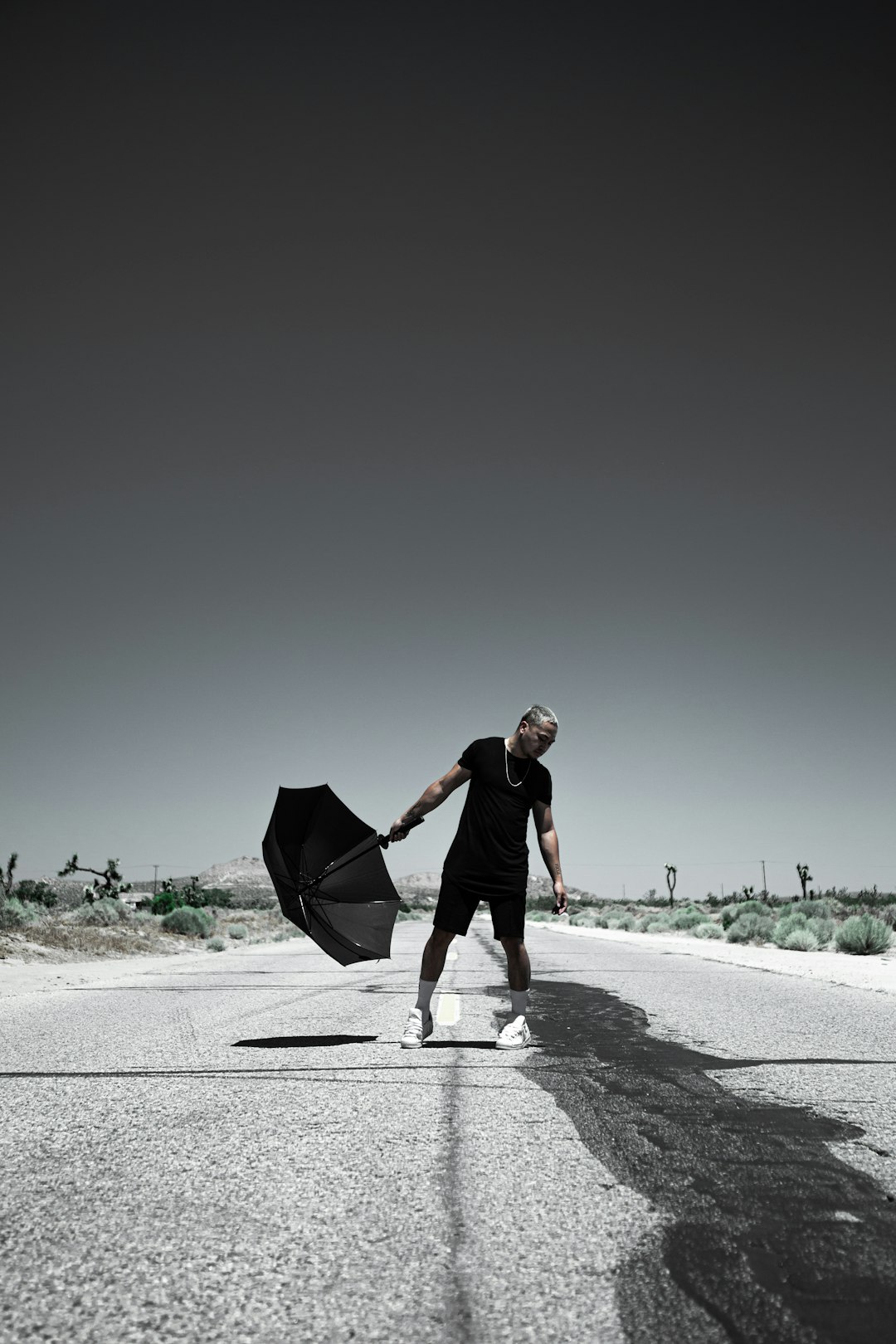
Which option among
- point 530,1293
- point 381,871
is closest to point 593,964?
point 381,871

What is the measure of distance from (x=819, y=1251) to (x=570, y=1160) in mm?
1154

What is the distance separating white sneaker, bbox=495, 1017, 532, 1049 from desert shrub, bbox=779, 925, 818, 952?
19.2 m

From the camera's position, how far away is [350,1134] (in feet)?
13.9

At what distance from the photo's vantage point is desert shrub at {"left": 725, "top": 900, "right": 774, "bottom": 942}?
2994 centimetres

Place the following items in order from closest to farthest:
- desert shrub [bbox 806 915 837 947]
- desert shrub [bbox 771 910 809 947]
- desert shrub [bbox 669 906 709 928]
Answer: desert shrub [bbox 806 915 837 947] → desert shrub [bbox 771 910 809 947] → desert shrub [bbox 669 906 709 928]

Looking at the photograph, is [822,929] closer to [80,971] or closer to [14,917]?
[80,971]

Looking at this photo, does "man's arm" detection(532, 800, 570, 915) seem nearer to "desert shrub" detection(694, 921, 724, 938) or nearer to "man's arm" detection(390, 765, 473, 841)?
"man's arm" detection(390, 765, 473, 841)

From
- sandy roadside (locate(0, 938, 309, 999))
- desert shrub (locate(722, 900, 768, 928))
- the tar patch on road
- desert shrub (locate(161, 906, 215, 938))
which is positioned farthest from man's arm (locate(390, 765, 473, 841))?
desert shrub (locate(722, 900, 768, 928))

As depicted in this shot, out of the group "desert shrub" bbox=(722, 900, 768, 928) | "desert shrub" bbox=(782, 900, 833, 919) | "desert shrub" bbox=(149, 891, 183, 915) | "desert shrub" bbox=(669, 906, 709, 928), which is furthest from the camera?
"desert shrub" bbox=(149, 891, 183, 915)

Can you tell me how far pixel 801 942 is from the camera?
2408 cm

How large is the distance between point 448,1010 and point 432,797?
358 cm

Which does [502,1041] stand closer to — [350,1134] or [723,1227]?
[350,1134]

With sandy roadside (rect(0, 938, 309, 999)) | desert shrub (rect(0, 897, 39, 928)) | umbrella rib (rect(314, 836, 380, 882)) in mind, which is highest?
umbrella rib (rect(314, 836, 380, 882))

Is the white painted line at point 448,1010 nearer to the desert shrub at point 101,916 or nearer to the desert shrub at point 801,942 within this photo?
the desert shrub at point 801,942
